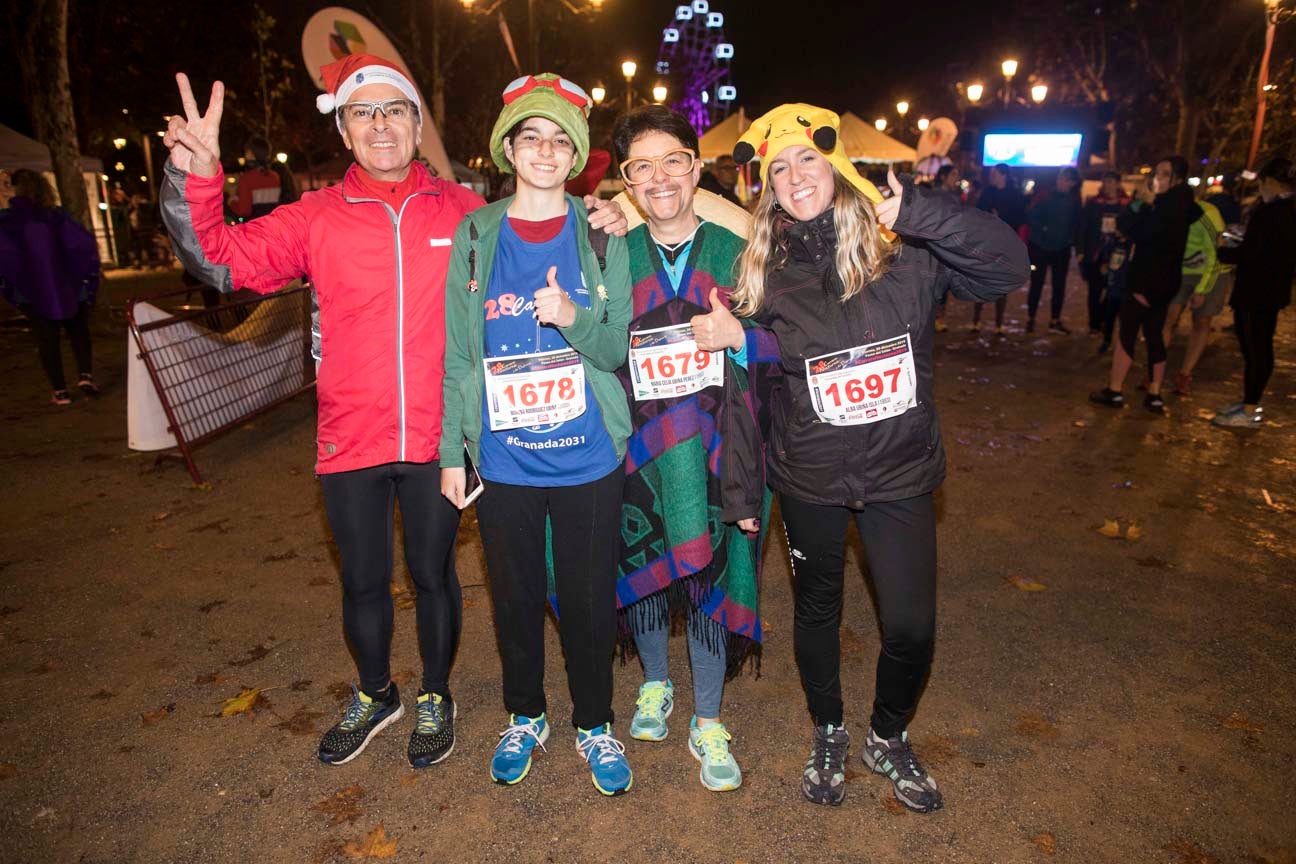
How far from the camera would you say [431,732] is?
10.7 feet

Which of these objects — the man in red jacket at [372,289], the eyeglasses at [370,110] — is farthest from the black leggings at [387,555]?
the eyeglasses at [370,110]

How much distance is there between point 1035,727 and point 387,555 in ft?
8.83

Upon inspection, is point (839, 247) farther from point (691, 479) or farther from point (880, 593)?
point (880, 593)

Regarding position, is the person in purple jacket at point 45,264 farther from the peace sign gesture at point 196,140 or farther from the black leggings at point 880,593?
the black leggings at point 880,593

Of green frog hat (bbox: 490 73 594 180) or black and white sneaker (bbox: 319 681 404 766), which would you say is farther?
black and white sneaker (bbox: 319 681 404 766)

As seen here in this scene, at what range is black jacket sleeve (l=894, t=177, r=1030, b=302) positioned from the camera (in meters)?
2.53

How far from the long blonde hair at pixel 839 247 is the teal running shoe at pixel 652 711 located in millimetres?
1634

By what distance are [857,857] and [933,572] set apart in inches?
38.1

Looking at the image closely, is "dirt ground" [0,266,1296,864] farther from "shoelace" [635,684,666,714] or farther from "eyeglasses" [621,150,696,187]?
"eyeglasses" [621,150,696,187]

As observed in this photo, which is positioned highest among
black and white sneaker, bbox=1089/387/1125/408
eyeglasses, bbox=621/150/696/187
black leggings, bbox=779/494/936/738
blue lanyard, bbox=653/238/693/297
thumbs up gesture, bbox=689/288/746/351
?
eyeglasses, bbox=621/150/696/187

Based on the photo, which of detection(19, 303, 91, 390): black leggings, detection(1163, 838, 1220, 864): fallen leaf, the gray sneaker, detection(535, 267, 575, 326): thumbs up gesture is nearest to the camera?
detection(535, 267, 575, 326): thumbs up gesture

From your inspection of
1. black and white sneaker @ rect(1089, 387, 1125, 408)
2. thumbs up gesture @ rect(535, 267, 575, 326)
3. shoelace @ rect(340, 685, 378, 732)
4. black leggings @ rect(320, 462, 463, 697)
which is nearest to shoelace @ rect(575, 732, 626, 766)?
black leggings @ rect(320, 462, 463, 697)

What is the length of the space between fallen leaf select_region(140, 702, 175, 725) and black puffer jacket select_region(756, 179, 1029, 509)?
2.87 metres

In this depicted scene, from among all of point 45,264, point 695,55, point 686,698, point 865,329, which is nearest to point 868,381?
point 865,329
